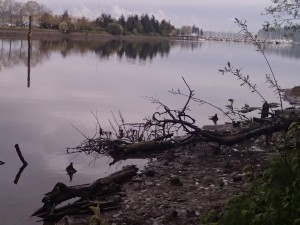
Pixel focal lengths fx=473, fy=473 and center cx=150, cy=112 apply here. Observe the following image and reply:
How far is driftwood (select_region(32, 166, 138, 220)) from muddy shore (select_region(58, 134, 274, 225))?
0.22 meters

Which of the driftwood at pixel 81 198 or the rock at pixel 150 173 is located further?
the rock at pixel 150 173

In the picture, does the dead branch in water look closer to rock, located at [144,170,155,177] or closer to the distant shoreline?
rock, located at [144,170,155,177]

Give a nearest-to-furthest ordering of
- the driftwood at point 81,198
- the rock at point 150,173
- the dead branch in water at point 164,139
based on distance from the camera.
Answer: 1. the driftwood at point 81,198
2. the rock at point 150,173
3. the dead branch in water at point 164,139

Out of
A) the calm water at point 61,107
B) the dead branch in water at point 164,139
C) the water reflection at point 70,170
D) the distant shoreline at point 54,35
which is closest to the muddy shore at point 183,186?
the dead branch in water at point 164,139

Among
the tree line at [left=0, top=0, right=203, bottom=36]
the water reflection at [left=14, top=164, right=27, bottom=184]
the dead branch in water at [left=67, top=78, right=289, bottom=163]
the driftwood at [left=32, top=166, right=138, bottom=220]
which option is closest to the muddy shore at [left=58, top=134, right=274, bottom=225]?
the driftwood at [left=32, top=166, right=138, bottom=220]

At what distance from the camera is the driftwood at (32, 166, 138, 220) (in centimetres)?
878

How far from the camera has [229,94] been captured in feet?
105

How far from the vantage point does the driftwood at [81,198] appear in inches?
346

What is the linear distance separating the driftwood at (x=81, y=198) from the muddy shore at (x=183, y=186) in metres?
0.22

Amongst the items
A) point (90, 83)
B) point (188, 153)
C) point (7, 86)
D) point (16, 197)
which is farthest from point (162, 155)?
point (90, 83)

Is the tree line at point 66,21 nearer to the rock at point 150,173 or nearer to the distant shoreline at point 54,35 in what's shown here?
the distant shoreline at point 54,35

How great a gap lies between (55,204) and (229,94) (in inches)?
951

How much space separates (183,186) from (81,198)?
2.24 meters

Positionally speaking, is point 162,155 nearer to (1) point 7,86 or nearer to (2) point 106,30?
(1) point 7,86
